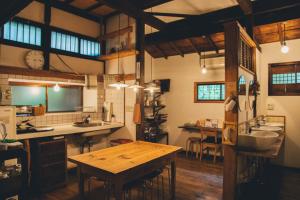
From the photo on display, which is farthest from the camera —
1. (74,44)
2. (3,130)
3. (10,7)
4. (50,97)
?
(74,44)

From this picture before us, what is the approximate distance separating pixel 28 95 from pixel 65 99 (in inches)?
33.9

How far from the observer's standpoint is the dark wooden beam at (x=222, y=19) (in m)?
3.52

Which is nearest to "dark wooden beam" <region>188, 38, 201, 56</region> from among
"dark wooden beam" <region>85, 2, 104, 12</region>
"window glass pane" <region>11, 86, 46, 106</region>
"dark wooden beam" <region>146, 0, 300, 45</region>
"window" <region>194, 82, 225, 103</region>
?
"dark wooden beam" <region>146, 0, 300, 45</region>

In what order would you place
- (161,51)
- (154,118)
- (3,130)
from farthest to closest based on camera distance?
(161,51)
(154,118)
(3,130)

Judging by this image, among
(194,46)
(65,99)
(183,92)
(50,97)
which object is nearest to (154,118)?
(183,92)

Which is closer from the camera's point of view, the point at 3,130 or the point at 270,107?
the point at 3,130

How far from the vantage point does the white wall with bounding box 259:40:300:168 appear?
455cm

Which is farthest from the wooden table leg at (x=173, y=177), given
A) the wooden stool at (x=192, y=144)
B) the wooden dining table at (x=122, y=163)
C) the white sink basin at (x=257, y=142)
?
the wooden stool at (x=192, y=144)

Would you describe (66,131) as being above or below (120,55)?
below

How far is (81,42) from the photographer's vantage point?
5445mm

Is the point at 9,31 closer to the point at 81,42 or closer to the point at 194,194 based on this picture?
the point at 81,42

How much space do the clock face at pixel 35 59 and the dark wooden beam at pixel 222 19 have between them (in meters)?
2.55

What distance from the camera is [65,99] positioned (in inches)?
199

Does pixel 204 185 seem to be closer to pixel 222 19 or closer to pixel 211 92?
pixel 211 92
